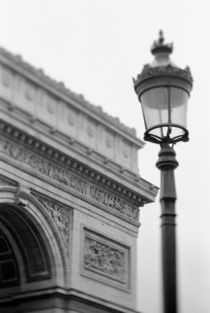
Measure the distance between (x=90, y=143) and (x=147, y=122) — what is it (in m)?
16.2

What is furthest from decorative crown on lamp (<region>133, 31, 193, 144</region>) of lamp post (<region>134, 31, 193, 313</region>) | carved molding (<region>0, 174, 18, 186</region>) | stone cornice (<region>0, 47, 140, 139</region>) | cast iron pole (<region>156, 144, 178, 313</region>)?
stone cornice (<region>0, 47, 140, 139</region>)

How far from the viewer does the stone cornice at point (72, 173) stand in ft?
67.9

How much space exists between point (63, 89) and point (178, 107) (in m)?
15.5

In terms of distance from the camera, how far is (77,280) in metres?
22.0

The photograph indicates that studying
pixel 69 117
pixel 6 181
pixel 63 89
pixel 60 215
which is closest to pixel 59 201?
pixel 60 215

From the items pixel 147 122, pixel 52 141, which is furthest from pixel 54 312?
pixel 147 122

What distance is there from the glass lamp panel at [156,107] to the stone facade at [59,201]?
13018mm

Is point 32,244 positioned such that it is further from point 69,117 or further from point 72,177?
point 69,117

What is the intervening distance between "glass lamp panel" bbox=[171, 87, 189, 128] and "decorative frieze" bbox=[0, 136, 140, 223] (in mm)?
13230

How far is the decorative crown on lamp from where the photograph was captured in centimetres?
736

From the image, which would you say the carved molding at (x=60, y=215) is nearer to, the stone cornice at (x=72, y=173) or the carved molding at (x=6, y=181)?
the stone cornice at (x=72, y=173)

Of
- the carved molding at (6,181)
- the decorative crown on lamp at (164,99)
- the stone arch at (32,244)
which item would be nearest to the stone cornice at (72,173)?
the carved molding at (6,181)

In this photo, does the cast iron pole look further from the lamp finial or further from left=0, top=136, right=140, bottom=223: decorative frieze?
left=0, top=136, right=140, bottom=223: decorative frieze

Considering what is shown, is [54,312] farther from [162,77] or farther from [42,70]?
[162,77]
